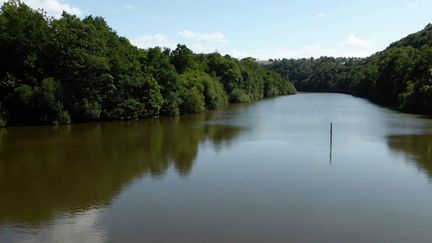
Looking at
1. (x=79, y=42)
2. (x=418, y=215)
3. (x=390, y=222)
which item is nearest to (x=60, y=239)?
(x=390, y=222)

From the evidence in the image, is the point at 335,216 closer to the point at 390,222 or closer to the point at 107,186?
the point at 390,222

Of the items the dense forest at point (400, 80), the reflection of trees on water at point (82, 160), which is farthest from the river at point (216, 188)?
the dense forest at point (400, 80)

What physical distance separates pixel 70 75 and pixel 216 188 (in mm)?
33461

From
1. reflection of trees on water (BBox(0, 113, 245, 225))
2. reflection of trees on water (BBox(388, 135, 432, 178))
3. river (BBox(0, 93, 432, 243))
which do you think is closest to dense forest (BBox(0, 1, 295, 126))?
reflection of trees on water (BBox(0, 113, 245, 225))

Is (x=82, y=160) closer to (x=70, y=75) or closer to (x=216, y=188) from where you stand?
(x=216, y=188)

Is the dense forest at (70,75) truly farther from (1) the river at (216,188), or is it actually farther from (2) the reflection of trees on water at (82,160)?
(1) the river at (216,188)

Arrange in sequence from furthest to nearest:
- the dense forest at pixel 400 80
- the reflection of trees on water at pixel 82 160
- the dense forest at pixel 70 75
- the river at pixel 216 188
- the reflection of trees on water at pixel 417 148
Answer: the dense forest at pixel 400 80 → the dense forest at pixel 70 75 → the reflection of trees on water at pixel 417 148 → the reflection of trees on water at pixel 82 160 → the river at pixel 216 188

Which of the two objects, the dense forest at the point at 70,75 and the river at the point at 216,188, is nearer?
the river at the point at 216,188

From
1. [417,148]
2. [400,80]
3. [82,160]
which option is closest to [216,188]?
[82,160]

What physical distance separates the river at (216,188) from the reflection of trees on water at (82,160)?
2.8 inches

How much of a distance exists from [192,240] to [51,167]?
14438 mm

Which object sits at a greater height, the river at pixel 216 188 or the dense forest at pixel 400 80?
the dense forest at pixel 400 80

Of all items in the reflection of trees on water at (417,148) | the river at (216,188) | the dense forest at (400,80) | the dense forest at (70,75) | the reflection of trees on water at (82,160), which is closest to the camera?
Result: the river at (216,188)

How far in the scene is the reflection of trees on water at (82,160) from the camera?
19.0m
